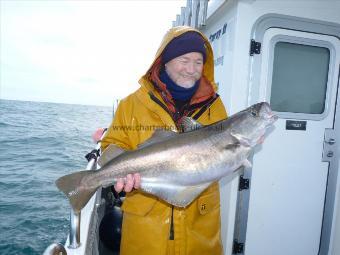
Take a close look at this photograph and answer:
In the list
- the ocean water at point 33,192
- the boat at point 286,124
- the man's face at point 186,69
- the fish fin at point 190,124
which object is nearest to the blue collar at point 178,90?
the man's face at point 186,69

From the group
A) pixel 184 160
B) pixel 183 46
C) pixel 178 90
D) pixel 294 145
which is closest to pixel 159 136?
pixel 184 160

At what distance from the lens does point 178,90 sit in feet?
Result: 10.1

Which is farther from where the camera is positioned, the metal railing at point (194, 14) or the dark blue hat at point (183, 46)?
the metal railing at point (194, 14)

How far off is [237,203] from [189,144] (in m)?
2.12

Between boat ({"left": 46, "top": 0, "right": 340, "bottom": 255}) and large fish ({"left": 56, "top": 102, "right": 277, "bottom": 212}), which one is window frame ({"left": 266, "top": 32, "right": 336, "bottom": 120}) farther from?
large fish ({"left": 56, "top": 102, "right": 277, "bottom": 212})

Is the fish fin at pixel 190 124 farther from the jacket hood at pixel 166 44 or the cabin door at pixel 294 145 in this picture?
the cabin door at pixel 294 145

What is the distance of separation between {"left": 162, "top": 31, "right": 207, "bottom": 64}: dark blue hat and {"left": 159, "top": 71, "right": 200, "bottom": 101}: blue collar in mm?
221

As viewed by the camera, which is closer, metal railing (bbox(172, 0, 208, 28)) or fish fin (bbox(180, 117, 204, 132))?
fish fin (bbox(180, 117, 204, 132))

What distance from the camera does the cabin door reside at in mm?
A: 4379

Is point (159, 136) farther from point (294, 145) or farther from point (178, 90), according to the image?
point (294, 145)

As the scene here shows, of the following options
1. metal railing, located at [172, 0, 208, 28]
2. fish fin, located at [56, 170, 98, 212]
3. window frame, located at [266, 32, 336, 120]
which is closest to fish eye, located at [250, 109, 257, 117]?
fish fin, located at [56, 170, 98, 212]

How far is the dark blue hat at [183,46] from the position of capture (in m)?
3.07

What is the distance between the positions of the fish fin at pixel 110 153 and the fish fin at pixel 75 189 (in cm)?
21

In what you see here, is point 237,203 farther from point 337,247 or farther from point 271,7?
point 271,7
